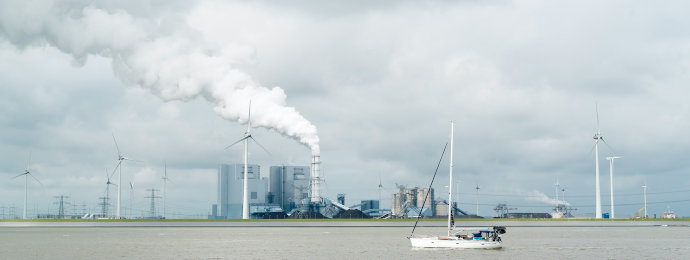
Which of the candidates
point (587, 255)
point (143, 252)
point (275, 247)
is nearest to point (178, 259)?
point (143, 252)

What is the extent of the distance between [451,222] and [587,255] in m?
24.0

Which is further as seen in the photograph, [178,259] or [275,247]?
[275,247]

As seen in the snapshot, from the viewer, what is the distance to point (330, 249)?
122m

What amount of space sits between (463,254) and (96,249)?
59.7 m

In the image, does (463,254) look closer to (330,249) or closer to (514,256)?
(514,256)

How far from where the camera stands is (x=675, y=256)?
10138 centimetres

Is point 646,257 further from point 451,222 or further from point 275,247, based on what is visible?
point 275,247

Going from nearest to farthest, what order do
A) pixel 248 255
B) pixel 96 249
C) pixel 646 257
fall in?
pixel 646 257 < pixel 248 255 < pixel 96 249

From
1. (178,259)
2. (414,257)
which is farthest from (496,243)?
(178,259)

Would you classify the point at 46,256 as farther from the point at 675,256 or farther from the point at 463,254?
the point at 675,256

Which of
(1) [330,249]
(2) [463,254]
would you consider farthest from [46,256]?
(2) [463,254]

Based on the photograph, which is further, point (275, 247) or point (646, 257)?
point (275, 247)

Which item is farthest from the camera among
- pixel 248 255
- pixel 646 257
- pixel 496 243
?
pixel 496 243

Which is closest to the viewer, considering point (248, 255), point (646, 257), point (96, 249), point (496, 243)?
point (646, 257)
